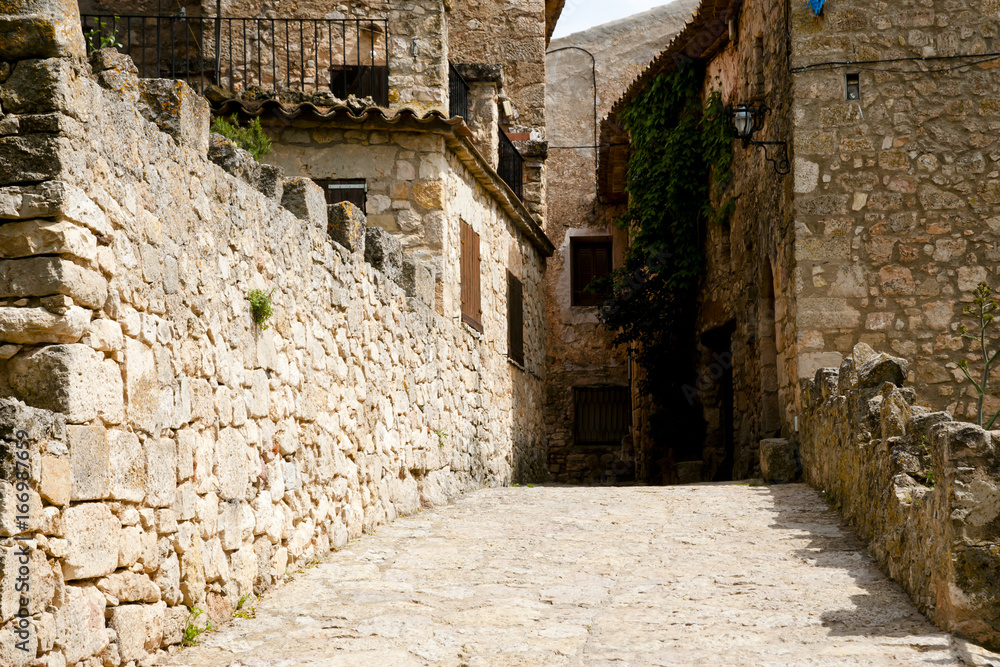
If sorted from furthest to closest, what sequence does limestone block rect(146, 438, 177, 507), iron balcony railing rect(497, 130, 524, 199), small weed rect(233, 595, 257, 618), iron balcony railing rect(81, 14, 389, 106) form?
iron balcony railing rect(497, 130, 524, 199)
iron balcony railing rect(81, 14, 389, 106)
small weed rect(233, 595, 257, 618)
limestone block rect(146, 438, 177, 507)

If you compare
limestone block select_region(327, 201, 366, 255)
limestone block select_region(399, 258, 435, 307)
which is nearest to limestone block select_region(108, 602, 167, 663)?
limestone block select_region(327, 201, 366, 255)

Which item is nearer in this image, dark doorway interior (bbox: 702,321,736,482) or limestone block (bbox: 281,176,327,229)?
limestone block (bbox: 281,176,327,229)

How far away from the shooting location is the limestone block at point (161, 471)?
3.58 meters

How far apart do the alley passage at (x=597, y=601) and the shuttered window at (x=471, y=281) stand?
11.6 feet

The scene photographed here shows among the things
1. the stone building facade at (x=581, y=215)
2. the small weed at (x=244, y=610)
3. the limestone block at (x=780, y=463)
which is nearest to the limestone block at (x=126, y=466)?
the small weed at (x=244, y=610)

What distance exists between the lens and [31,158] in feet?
10.3

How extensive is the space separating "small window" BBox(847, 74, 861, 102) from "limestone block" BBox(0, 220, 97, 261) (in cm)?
810

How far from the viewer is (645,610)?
440 cm

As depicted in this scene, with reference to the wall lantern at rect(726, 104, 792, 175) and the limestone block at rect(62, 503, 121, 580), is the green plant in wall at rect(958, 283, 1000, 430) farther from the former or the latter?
the limestone block at rect(62, 503, 121, 580)

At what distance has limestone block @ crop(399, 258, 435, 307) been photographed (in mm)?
7992

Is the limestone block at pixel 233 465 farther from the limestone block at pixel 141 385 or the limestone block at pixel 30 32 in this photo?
the limestone block at pixel 30 32

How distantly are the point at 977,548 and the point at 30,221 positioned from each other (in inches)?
134

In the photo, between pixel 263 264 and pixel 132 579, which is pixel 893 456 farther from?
pixel 132 579

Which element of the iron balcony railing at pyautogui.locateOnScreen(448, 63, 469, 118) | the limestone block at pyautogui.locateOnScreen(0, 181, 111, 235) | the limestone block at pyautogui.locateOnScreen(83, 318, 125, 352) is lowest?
the limestone block at pyautogui.locateOnScreen(83, 318, 125, 352)
